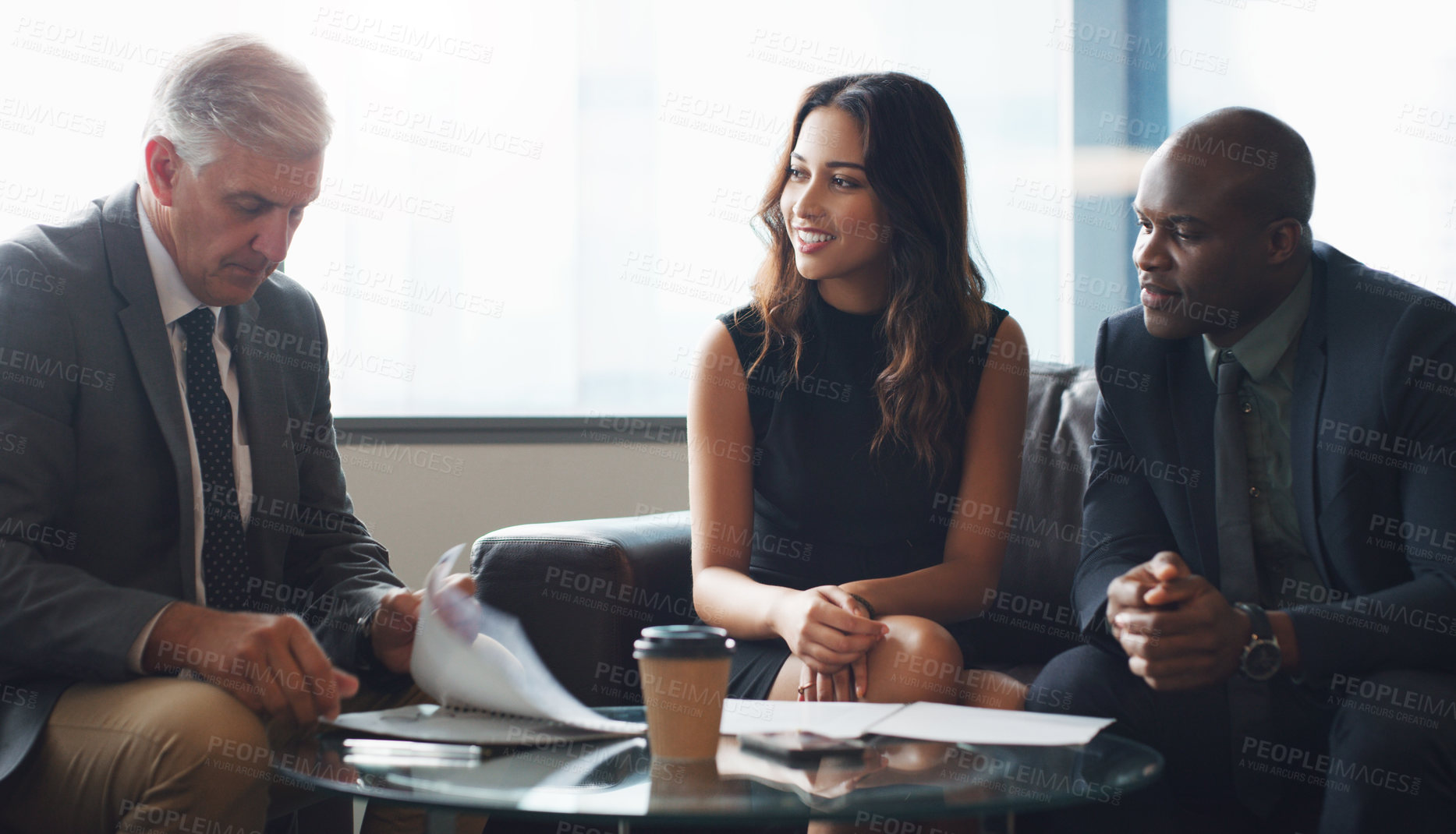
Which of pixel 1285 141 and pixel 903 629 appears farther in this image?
pixel 1285 141

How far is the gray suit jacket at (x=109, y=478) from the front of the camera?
121 centimetres

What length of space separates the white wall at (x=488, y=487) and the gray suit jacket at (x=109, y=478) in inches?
37.4

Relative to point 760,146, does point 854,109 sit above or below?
below

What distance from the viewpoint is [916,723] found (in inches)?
46.6

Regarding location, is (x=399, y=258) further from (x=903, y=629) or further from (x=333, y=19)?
(x=903, y=629)

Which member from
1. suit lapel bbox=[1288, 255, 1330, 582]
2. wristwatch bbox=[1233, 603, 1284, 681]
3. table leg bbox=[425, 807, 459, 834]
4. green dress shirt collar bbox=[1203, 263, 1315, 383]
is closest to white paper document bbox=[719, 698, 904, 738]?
table leg bbox=[425, 807, 459, 834]

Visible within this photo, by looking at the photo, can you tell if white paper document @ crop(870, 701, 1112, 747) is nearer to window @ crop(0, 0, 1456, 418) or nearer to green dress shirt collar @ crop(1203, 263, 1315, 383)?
green dress shirt collar @ crop(1203, 263, 1315, 383)

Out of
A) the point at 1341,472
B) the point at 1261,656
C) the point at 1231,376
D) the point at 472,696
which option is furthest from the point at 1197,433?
the point at 472,696

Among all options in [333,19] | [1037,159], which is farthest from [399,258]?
[1037,159]

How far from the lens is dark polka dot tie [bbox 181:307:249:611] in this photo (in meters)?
1.47

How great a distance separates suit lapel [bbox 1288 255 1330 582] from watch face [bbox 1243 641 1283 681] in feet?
0.78

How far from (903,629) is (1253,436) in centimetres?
60

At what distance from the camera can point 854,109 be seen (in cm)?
183

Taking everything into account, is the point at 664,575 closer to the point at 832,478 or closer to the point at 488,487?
the point at 832,478
